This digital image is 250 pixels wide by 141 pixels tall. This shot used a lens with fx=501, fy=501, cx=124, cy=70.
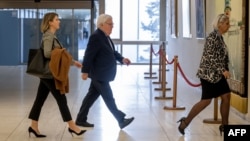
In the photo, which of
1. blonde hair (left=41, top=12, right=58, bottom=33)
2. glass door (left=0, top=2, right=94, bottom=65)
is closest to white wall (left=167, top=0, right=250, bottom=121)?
blonde hair (left=41, top=12, right=58, bottom=33)

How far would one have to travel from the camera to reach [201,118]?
8734 mm

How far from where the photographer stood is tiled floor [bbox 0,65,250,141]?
23.3 ft

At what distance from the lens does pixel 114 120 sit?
8.44 m

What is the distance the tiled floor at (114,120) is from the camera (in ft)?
23.3

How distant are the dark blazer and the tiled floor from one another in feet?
2.80

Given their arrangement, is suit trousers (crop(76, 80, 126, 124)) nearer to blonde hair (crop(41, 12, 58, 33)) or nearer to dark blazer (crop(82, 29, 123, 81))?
dark blazer (crop(82, 29, 123, 81))

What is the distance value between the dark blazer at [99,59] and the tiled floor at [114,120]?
85cm

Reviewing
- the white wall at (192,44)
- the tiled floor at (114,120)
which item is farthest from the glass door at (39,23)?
the tiled floor at (114,120)

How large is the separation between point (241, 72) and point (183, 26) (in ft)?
28.6

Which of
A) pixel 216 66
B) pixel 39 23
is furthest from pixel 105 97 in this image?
pixel 39 23

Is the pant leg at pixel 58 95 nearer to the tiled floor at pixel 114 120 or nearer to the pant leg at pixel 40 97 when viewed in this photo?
the pant leg at pixel 40 97

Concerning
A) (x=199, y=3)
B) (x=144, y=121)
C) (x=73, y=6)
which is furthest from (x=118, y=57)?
(x=73, y=6)

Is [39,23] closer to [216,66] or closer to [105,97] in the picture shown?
[105,97]

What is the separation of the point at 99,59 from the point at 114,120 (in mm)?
1495
